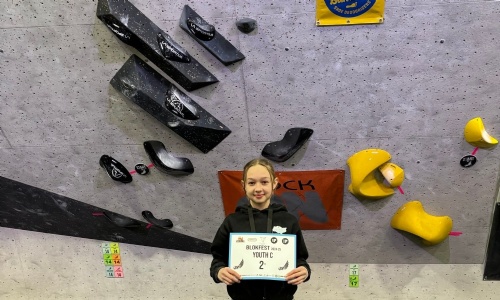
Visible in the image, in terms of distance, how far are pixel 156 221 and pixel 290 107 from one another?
1018 millimetres

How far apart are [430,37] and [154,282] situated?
6.62 ft

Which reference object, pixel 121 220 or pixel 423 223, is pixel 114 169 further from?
pixel 423 223

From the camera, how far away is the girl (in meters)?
1.40

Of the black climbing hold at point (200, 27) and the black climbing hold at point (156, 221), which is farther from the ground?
the black climbing hold at point (200, 27)

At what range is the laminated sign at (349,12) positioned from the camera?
1.57 metres

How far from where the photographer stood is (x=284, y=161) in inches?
76.2

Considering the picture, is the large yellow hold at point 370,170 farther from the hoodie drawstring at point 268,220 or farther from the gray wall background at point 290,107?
the hoodie drawstring at point 268,220

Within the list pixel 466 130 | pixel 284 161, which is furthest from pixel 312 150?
pixel 466 130

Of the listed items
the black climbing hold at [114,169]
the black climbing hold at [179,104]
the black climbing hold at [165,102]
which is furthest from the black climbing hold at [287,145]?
the black climbing hold at [114,169]

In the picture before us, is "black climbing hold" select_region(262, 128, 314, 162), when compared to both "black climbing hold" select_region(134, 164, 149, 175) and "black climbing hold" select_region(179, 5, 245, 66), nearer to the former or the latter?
"black climbing hold" select_region(179, 5, 245, 66)

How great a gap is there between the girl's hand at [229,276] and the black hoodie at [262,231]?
2.2 inches

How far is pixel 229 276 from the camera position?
1.37m

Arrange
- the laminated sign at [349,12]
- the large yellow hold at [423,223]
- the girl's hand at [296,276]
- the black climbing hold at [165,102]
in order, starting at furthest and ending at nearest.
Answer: the large yellow hold at [423,223] → the black climbing hold at [165,102] → the laminated sign at [349,12] → the girl's hand at [296,276]

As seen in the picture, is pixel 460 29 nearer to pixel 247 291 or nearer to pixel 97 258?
pixel 247 291
